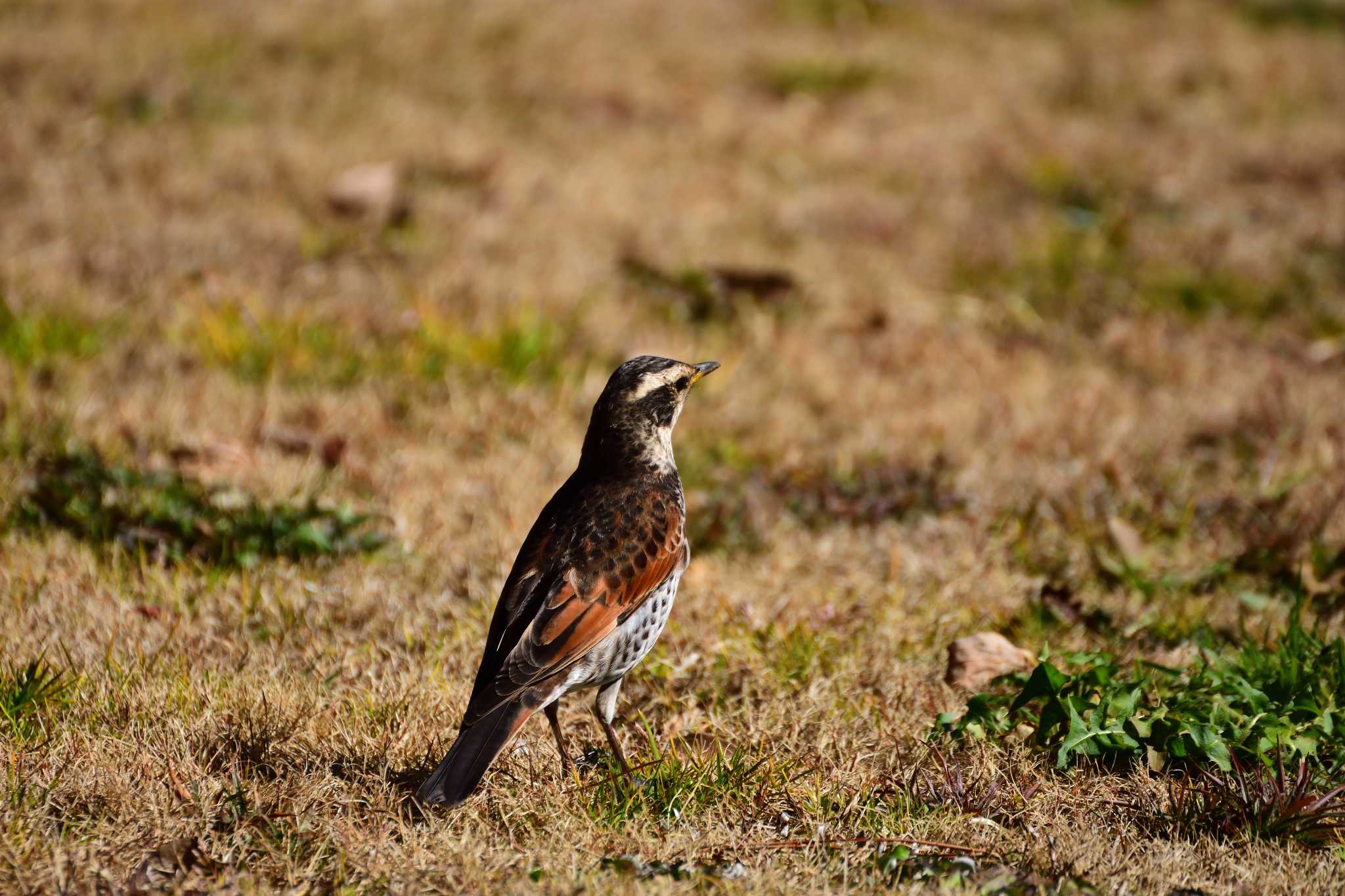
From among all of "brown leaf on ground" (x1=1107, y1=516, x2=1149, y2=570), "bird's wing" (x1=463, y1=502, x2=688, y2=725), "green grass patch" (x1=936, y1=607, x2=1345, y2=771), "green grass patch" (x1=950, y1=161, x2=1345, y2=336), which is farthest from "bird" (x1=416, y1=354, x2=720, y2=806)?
"green grass patch" (x1=950, y1=161, x2=1345, y2=336)

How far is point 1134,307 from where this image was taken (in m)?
8.86

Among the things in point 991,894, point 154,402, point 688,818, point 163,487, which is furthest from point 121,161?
point 991,894

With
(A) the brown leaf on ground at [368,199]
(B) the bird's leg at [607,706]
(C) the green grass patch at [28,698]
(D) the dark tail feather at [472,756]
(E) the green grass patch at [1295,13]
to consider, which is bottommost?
(B) the bird's leg at [607,706]

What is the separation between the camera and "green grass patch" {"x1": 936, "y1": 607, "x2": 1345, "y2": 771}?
12.2 feet

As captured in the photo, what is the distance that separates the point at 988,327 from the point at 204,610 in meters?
5.60

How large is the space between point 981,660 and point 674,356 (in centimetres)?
345

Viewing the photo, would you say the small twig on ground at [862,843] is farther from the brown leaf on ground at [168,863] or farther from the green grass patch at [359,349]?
the green grass patch at [359,349]

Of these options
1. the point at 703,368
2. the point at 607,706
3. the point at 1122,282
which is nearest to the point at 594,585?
the point at 607,706

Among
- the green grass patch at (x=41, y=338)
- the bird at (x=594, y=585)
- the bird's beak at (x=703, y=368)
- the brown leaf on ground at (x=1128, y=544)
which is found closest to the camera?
the bird at (x=594, y=585)

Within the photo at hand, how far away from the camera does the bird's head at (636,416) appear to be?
4238 millimetres

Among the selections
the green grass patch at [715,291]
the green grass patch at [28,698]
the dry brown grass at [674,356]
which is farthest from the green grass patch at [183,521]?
the green grass patch at [715,291]

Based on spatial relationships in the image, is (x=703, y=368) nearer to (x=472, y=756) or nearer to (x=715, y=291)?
(x=472, y=756)

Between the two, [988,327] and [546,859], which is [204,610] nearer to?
[546,859]

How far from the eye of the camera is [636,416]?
13.9 ft
